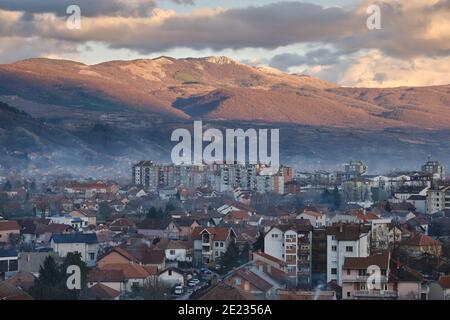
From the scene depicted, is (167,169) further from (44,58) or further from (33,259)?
(44,58)

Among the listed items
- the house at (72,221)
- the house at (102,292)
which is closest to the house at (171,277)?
the house at (102,292)

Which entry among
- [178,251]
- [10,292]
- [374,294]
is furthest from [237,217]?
[10,292]

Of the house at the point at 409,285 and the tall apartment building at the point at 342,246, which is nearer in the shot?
the house at the point at 409,285

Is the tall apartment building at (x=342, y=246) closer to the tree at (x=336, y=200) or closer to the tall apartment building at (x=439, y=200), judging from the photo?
the tree at (x=336, y=200)

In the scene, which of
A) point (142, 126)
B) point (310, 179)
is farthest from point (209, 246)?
point (142, 126)

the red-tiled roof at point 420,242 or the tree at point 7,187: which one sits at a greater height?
the tree at point 7,187
